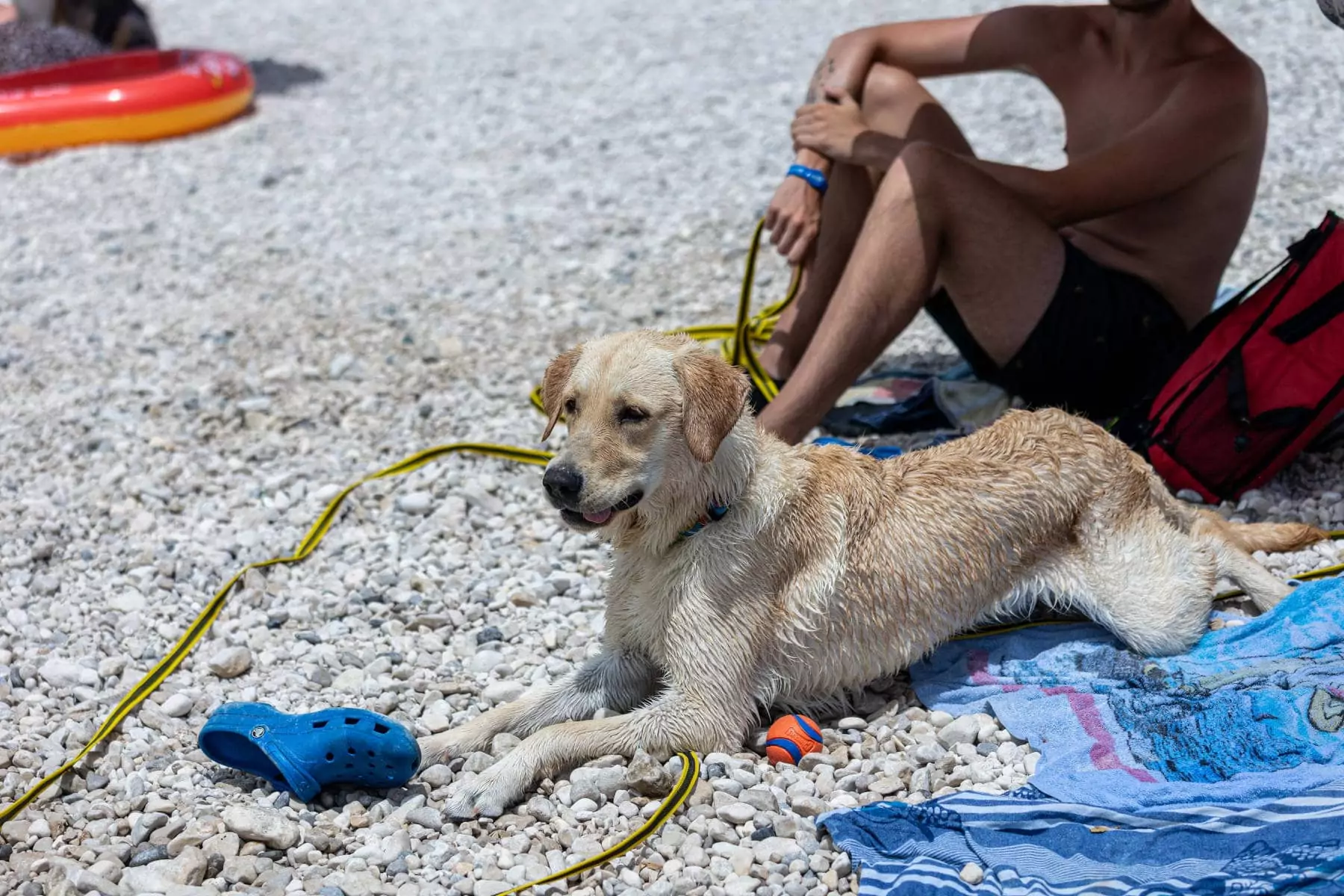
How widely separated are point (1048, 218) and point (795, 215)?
1073 millimetres

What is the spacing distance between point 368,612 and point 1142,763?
267cm

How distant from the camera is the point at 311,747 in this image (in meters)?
3.46

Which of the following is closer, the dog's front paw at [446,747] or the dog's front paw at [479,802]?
the dog's front paw at [479,802]

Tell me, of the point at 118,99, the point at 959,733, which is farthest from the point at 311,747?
the point at 118,99

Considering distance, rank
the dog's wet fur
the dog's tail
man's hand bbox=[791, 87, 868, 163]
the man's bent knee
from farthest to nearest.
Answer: the dog's wet fur < the man's bent knee < man's hand bbox=[791, 87, 868, 163] < the dog's tail

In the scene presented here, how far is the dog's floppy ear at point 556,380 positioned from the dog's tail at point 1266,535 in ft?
7.54

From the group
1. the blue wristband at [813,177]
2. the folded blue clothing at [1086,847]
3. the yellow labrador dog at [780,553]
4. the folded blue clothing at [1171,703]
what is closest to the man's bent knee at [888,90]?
the blue wristband at [813,177]

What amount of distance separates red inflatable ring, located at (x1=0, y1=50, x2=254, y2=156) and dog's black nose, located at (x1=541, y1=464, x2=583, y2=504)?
8.56 metres

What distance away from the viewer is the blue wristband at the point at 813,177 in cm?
557

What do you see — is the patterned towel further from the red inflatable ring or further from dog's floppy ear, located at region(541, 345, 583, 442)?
the red inflatable ring

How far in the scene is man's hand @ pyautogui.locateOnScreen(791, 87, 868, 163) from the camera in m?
5.48

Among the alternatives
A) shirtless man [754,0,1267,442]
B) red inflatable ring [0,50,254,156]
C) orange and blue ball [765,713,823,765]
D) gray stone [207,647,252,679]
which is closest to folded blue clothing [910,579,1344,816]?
orange and blue ball [765,713,823,765]

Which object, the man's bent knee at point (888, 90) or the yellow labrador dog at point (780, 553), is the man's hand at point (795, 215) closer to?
the man's bent knee at point (888, 90)

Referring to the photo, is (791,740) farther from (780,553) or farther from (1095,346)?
(1095,346)
